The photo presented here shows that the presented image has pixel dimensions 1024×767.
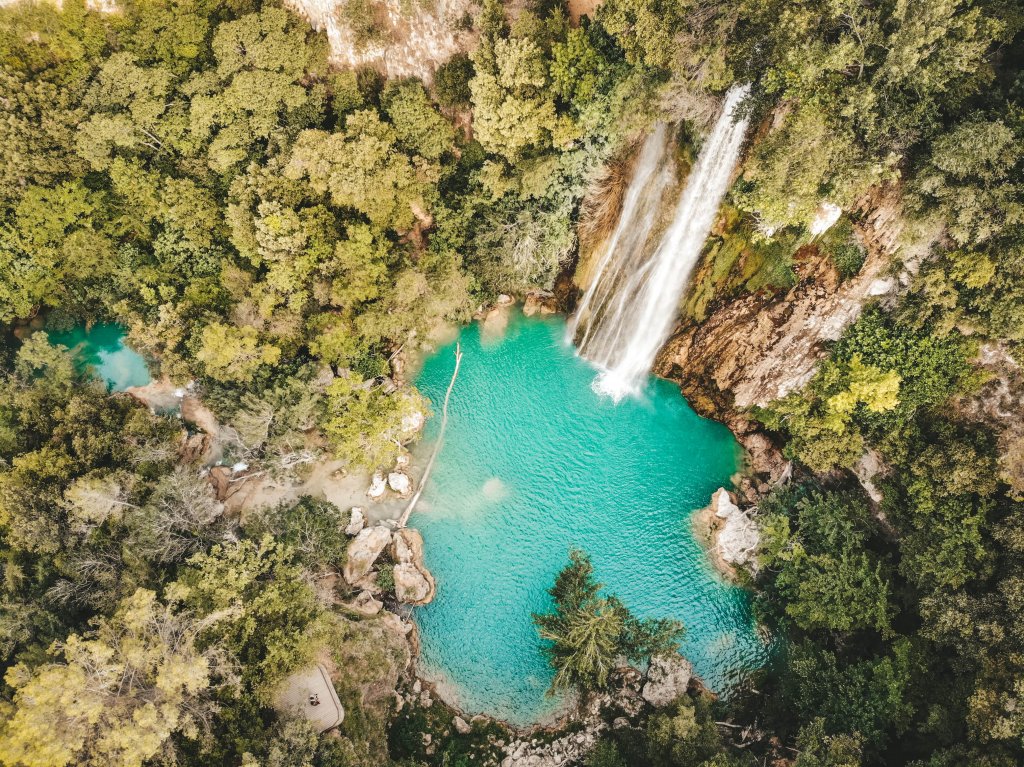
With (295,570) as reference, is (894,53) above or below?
above

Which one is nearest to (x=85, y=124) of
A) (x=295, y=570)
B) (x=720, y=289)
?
(x=295, y=570)

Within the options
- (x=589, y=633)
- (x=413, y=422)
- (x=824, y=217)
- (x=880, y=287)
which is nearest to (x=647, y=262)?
(x=824, y=217)

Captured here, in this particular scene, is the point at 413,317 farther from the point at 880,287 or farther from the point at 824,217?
the point at 880,287

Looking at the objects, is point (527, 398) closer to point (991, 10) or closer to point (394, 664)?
point (394, 664)

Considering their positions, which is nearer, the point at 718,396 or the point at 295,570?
the point at 295,570

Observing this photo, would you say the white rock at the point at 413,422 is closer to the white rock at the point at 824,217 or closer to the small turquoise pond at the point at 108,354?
the small turquoise pond at the point at 108,354

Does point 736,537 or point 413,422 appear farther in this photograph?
point 413,422
